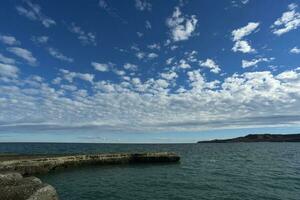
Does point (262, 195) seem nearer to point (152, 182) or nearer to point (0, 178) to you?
point (152, 182)

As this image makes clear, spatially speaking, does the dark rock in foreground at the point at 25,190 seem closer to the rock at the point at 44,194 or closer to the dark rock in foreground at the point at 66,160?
the rock at the point at 44,194

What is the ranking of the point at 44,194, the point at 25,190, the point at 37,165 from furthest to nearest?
the point at 37,165, the point at 44,194, the point at 25,190

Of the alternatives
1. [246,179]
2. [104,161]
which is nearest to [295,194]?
[246,179]

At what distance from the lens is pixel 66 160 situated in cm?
5531

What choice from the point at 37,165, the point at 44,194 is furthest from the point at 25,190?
the point at 37,165

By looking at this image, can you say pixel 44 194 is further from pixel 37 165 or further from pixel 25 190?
pixel 37 165

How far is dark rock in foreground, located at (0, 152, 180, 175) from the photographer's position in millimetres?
44250

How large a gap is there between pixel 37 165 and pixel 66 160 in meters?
8.22

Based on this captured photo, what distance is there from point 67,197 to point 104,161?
35717 mm

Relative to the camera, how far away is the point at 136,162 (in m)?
68.2

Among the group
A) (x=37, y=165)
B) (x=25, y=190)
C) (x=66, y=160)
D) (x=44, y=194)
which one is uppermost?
(x=66, y=160)

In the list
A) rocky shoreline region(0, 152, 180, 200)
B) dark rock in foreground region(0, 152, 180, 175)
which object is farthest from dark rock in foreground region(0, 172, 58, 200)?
dark rock in foreground region(0, 152, 180, 175)

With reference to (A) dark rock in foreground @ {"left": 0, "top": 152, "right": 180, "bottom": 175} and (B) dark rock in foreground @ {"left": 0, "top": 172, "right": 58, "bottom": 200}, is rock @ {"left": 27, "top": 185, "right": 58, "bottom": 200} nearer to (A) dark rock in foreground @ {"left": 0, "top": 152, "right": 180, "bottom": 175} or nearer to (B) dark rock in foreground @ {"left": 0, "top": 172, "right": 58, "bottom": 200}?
(B) dark rock in foreground @ {"left": 0, "top": 172, "right": 58, "bottom": 200}

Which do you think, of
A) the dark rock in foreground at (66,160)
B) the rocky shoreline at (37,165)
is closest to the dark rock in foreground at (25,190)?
the rocky shoreline at (37,165)
